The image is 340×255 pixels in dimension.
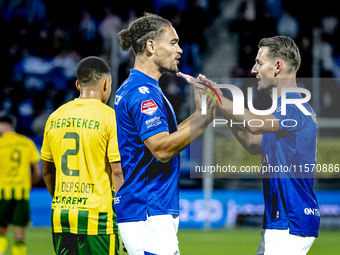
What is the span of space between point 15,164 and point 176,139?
4817 millimetres

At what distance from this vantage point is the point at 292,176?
3.23 meters

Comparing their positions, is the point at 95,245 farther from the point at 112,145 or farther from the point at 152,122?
the point at 152,122

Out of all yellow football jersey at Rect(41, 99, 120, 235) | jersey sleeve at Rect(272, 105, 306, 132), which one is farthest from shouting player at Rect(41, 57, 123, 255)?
jersey sleeve at Rect(272, 105, 306, 132)

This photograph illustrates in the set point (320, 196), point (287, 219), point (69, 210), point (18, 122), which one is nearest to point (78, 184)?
point (69, 210)

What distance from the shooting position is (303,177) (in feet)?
10.6

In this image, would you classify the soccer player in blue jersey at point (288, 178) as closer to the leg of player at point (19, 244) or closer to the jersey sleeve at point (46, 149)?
the jersey sleeve at point (46, 149)

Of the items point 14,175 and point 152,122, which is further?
point 14,175

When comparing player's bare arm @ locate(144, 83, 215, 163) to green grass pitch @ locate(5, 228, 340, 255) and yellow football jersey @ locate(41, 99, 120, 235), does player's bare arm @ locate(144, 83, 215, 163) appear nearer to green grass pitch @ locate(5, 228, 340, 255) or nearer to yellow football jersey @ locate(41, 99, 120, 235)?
yellow football jersey @ locate(41, 99, 120, 235)

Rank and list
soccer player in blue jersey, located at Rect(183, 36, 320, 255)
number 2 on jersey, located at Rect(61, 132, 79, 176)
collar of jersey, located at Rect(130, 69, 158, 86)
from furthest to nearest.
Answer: number 2 on jersey, located at Rect(61, 132, 79, 176)
soccer player in blue jersey, located at Rect(183, 36, 320, 255)
collar of jersey, located at Rect(130, 69, 158, 86)

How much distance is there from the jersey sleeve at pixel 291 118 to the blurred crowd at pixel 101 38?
8443mm

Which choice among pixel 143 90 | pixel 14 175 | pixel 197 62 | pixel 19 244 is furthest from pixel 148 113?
pixel 197 62

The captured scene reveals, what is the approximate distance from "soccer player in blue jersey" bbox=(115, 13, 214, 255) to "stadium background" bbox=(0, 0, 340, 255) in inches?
261

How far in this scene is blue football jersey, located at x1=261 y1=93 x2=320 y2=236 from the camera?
3.21 meters

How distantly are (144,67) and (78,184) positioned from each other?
1026 millimetres
